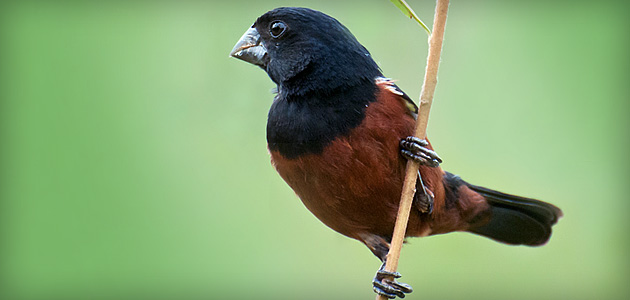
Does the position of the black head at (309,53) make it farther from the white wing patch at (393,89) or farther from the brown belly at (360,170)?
the brown belly at (360,170)

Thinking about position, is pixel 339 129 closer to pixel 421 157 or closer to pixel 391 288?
pixel 421 157

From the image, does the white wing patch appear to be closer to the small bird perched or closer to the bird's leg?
the small bird perched

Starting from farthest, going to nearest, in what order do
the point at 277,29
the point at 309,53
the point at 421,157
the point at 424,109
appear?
the point at 277,29, the point at 309,53, the point at 421,157, the point at 424,109

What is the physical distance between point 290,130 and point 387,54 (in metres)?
1.70

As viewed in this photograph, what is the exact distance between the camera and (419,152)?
238 cm

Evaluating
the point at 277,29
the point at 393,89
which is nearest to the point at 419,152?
the point at 393,89

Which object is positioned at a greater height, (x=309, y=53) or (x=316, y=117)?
(x=309, y=53)

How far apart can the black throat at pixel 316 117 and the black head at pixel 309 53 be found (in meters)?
0.03

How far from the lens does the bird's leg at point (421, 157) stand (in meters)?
2.35

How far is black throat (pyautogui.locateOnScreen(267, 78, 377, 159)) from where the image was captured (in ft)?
8.02

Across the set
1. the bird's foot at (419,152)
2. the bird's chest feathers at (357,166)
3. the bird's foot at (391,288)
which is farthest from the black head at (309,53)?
the bird's foot at (391,288)

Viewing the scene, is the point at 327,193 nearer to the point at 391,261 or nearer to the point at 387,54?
the point at 391,261

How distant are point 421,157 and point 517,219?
127cm

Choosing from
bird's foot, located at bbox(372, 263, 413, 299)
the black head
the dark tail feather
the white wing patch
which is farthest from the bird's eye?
the dark tail feather
